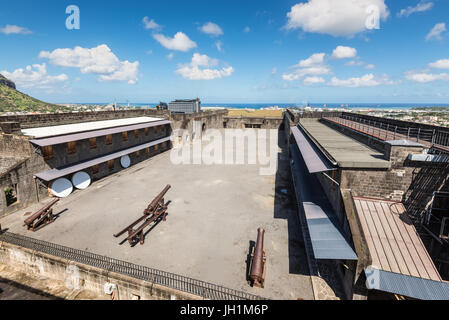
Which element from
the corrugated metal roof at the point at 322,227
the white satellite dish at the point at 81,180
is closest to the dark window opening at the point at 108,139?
the white satellite dish at the point at 81,180

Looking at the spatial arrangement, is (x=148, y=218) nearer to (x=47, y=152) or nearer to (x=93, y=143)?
(x=47, y=152)

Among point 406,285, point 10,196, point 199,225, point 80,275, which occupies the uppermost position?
point 406,285

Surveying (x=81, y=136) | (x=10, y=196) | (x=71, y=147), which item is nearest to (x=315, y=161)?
(x=81, y=136)

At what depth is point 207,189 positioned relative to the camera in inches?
797

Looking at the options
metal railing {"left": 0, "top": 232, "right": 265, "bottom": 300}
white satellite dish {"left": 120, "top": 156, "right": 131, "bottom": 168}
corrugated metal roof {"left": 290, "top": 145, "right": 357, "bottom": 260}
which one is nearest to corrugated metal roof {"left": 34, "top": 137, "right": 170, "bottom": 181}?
white satellite dish {"left": 120, "top": 156, "right": 131, "bottom": 168}

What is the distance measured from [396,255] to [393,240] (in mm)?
701

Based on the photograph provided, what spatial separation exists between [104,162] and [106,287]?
16.4m

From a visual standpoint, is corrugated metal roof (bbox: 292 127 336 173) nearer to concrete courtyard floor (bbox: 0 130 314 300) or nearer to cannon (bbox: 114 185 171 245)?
concrete courtyard floor (bbox: 0 130 314 300)

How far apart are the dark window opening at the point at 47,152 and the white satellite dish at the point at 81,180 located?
257 cm

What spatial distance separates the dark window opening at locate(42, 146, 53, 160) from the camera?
17.3 m

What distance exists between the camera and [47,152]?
691 inches
